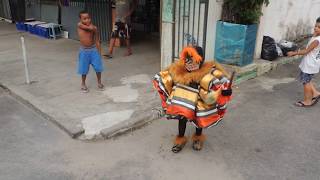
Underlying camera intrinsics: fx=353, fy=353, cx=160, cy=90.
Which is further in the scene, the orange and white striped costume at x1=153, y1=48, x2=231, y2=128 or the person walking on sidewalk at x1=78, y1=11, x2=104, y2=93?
the person walking on sidewalk at x1=78, y1=11, x2=104, y2=93

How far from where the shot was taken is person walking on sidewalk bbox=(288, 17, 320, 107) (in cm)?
516

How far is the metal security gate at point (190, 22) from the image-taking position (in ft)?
20.9

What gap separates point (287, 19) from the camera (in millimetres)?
8367

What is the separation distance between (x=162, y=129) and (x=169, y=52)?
250 centimetres

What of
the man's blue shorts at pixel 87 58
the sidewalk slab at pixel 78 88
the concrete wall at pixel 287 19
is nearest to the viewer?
the sidewalk slab at pixel 78 88

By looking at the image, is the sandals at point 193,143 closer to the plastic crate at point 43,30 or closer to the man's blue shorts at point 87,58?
the man's blue shorts at point 87,58

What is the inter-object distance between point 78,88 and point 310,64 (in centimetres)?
387

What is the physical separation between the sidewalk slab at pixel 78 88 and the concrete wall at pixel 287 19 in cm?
247

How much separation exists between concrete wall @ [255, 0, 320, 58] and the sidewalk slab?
2.47 m

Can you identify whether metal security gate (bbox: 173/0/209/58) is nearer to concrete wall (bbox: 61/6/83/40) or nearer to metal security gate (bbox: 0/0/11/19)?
concrete wall (bbox: 61/6/83/40)

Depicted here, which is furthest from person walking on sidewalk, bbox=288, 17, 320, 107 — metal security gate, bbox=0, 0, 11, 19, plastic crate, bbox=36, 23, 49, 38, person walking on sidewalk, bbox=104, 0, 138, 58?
metal security gate, bbox=0, 0, 11, 19

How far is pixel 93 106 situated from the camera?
5480 millimetres

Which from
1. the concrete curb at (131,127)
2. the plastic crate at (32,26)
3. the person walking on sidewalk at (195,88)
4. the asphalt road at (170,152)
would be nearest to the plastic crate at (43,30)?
the plastic crate at (32,26)

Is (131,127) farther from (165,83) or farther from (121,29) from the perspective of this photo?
(121,29)
